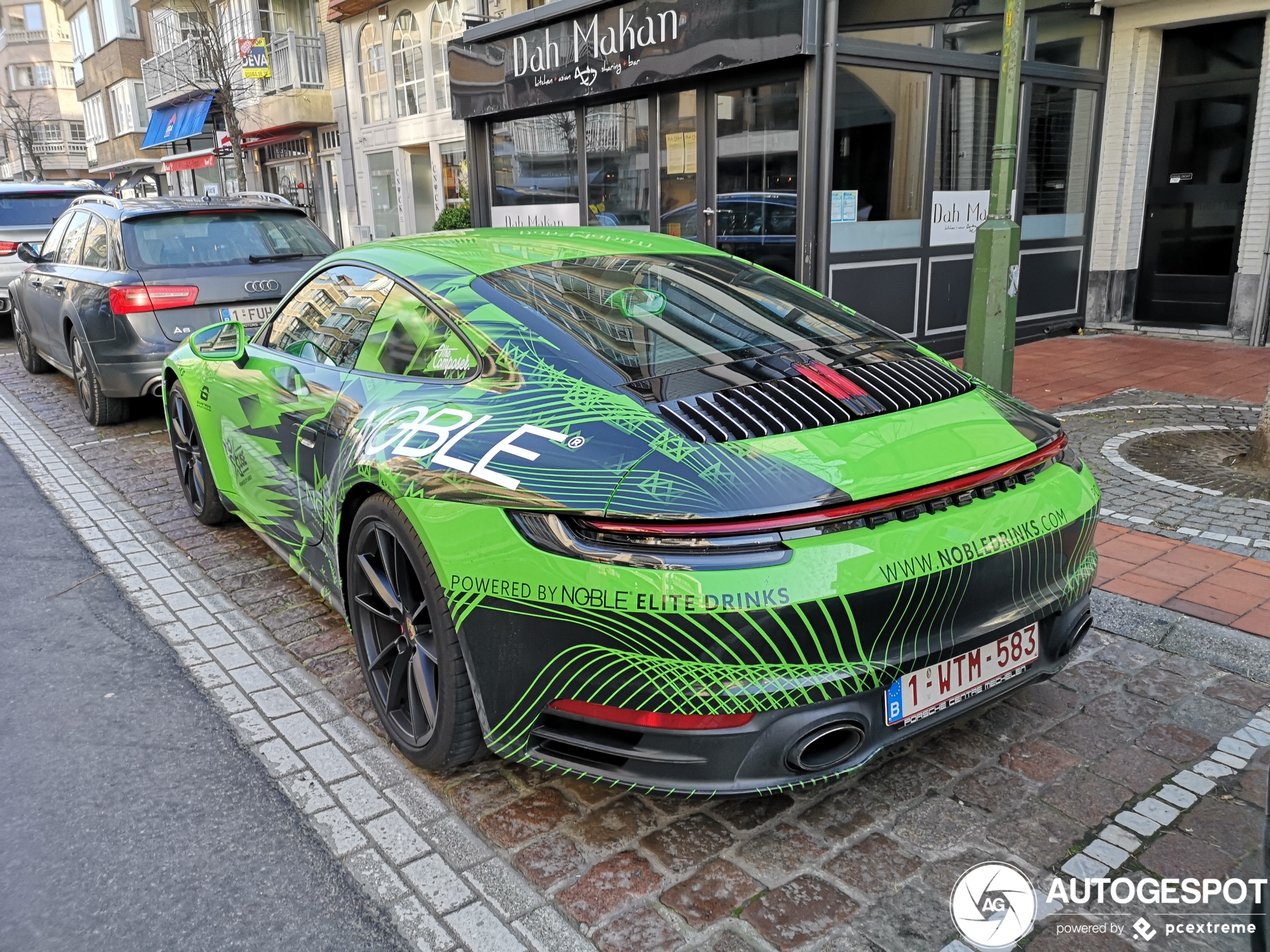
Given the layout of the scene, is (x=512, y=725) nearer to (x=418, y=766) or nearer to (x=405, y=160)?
(x=418, y=766)

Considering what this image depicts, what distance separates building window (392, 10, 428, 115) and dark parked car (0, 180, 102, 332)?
7.65m

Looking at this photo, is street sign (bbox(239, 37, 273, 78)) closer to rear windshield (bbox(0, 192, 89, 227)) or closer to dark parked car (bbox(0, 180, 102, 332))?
dark parked car (bbox(0, 180, 102, 332))

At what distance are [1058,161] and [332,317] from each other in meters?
8.62

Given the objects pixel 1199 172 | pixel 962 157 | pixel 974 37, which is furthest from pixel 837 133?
pixel 1199 172

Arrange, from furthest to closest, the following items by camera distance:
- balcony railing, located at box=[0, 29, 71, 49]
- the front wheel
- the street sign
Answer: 1. balcony railing, located at box=[0, 29, 71, 49]
2. the street sign
3. the front wheel

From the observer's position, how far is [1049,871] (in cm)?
233

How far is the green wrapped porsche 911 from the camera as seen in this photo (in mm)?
2115

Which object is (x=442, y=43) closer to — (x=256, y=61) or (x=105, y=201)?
(x=256, y=61)

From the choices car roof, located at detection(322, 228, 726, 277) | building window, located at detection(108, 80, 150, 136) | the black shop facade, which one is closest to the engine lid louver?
car roof, located at detection(322, 228, 726, 277)

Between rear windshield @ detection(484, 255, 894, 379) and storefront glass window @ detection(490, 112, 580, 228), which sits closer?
rear windshield @ detection(484, 255, 894, 379)

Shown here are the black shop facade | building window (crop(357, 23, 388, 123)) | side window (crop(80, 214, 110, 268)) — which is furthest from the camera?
building window (crop(357, 23, 388, 123))

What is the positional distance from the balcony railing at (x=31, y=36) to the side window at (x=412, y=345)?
67.3 m

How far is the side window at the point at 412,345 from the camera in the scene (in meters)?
2.80

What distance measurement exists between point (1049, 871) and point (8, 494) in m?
6.19
